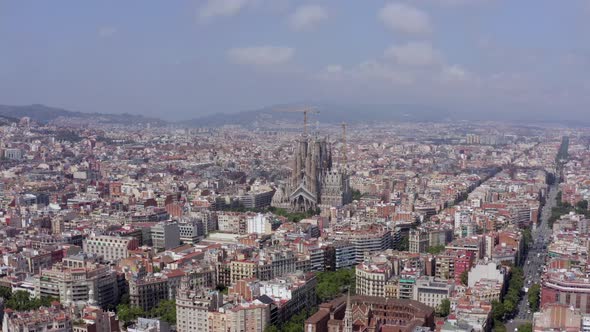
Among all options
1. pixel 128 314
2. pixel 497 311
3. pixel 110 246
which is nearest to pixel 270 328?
pixel 128 314

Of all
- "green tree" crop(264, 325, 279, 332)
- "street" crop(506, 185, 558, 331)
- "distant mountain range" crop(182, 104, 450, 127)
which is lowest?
"street" crop(506, 185, 558, 331)

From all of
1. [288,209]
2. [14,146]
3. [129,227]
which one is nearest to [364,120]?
[14,146]

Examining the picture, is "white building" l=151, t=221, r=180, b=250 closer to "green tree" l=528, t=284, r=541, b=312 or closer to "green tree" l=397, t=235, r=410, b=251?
"green tree" l=397, t=235, r=410, b=251

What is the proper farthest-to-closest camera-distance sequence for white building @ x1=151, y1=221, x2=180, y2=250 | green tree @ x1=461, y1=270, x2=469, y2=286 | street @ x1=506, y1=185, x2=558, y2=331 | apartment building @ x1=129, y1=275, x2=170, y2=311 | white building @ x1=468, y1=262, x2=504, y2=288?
1. white building @ x1=151, y1=221, x2=180, y2=250
2. green tree @ x1=461, y1=270, x2=469, y2=286
3. white building @ x1=468, y1=262, x2=504, y2=288
4. apartment building @ x1=129, y1=275, x2=170, y2=311
5. street @ x1=506, y1=185, x2=558, y2=331

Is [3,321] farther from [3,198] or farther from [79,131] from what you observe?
[79,131]

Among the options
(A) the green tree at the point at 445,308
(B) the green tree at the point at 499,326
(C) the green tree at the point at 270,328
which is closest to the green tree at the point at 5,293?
(C) the green tree at the point at 270,328

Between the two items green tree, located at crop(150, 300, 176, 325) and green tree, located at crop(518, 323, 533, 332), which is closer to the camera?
green tree, located at crop(518, 323, 533, 332)

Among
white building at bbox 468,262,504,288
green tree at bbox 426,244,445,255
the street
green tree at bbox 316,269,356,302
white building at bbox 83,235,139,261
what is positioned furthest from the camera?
green tree at bbox 426,244,445,255

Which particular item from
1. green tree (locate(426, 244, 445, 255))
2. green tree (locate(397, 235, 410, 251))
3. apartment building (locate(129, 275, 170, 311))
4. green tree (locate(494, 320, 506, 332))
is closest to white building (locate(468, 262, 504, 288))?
green tree (locate(494, 320, 506, 332))
